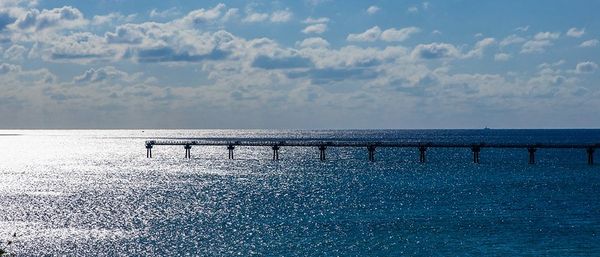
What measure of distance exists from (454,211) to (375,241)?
17.7m

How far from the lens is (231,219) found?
63125mm

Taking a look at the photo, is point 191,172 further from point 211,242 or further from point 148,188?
point 211,242

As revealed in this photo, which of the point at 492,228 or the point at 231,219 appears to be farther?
the point at 231,219

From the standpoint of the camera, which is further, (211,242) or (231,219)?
(231,219)

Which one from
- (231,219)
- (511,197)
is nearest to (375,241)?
(231,219)

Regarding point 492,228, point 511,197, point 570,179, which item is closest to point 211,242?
point 492,228

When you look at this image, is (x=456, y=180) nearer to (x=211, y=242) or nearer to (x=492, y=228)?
(x=492, y=228)

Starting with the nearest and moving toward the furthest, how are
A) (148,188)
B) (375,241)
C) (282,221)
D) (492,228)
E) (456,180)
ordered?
(375,241), (492,228), (282,221), (148,188), (456,180)

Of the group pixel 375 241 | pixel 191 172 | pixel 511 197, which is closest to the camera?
pixel 375 241

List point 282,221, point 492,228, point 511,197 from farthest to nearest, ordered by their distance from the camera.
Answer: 1. point 511,197
2. point 282,221
3. point 492,228

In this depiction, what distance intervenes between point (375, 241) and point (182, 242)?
13896mm

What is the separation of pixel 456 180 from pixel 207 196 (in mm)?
36132

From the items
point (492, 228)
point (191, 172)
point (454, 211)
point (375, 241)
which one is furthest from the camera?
point (191, 172)

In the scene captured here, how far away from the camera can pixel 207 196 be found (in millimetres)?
81688
